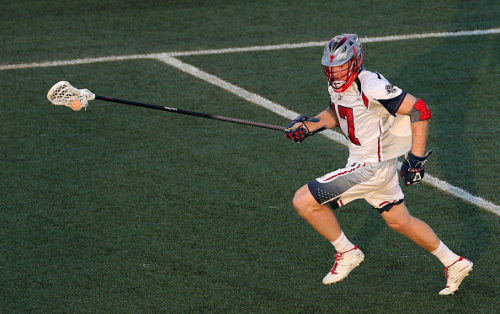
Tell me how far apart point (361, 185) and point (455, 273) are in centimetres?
92

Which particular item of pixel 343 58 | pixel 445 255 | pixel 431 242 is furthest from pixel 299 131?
pixel 445 255

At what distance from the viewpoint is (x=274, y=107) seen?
998 centimetres

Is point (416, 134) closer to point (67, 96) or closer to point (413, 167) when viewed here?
point (413, 167)

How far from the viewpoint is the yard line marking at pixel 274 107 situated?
766 cm

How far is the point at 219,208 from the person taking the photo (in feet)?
24.9

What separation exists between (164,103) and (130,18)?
354 cm

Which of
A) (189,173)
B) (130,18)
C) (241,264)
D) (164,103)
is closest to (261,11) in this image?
(130,18)

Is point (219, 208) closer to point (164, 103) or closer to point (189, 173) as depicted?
point (189, 173)

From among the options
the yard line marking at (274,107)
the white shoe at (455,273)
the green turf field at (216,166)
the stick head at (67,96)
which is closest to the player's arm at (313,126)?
the green turf field at (216,166)

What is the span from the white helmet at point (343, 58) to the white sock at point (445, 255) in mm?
1347

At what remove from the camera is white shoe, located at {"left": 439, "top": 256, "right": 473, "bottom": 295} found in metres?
6.11

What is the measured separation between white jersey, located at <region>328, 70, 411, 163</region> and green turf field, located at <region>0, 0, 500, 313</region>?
100 centimetres

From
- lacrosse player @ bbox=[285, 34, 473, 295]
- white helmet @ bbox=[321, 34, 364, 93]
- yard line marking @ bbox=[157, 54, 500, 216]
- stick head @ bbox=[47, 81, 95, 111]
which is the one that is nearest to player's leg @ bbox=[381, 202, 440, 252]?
lacrosse player @ bbox=[285, 34, 473, 295]

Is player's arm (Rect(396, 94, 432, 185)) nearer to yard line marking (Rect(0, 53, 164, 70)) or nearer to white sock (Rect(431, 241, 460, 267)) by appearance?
white sock (Rect(431, 241, 460, 267))
